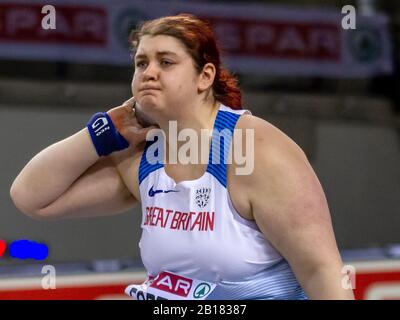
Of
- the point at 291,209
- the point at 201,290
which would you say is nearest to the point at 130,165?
the point at 201,290

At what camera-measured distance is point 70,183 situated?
263cm

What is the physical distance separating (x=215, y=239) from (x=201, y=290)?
15 centimetres

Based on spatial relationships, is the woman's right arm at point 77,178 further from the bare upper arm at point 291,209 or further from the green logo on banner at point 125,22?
the green logo on banner at point 125,22

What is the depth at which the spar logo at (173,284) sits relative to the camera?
2.39 metres

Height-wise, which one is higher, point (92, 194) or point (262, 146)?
point (262, 146)

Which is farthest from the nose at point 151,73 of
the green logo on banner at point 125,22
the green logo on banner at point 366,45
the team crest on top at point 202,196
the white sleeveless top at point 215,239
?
the green logo on banner at point 366,45

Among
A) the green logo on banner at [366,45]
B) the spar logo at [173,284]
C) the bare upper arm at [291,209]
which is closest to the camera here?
the bare upper arm at [291,209]

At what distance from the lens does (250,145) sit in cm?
234

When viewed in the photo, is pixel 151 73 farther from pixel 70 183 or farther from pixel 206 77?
pixel 70 183

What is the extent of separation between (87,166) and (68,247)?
224cm

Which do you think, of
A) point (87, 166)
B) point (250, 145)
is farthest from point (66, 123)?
point (250, 145)

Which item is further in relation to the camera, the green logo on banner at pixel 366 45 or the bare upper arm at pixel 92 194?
the green logo on banner at pixel 366 45

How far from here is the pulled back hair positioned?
2403 mm

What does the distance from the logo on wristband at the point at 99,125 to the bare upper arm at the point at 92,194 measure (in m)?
0.13
